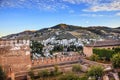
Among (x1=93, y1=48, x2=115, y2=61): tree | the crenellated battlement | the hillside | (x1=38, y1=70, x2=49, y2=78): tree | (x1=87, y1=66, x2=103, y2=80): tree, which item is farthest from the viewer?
the hillside

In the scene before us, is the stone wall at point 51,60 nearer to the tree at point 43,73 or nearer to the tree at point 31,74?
the tree at point 31,74

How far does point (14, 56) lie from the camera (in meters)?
25.3

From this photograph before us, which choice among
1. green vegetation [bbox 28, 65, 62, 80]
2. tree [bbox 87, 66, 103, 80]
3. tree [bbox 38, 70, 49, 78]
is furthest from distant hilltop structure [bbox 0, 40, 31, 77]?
tree [bbox 87, 66, 103, 80]

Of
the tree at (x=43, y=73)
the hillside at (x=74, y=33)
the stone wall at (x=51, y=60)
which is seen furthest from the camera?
the hillside at (x=74, y=33)

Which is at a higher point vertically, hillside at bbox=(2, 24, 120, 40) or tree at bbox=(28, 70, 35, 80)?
hillside at bbox=(2, 24, 120, 40)

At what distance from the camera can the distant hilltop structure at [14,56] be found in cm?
2479

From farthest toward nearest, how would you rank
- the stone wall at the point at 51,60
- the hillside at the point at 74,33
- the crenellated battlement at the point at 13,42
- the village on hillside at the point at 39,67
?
the hillside at the point at 74,33 → the stone wall at the point at 51,60 → the crenellated battlement at the point at 13,42 → the village on hillside at the point at 39,67

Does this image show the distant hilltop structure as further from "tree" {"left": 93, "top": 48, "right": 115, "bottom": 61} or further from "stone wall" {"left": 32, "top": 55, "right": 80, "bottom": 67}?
"tree" {"left": 93, "top": 48, "right": 115, "bottom": 61}

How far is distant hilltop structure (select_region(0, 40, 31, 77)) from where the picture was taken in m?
24.8

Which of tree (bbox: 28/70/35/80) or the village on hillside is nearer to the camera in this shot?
the village on hillside

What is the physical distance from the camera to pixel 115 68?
23.5 m

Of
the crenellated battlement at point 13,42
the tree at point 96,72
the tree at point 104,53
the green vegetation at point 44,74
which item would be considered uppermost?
the crenellated battlement at point 13,42

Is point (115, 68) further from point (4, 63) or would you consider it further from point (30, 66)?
point (4, 63)

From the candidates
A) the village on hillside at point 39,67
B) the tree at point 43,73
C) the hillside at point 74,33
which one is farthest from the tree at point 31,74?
the hillside at point 74,33
